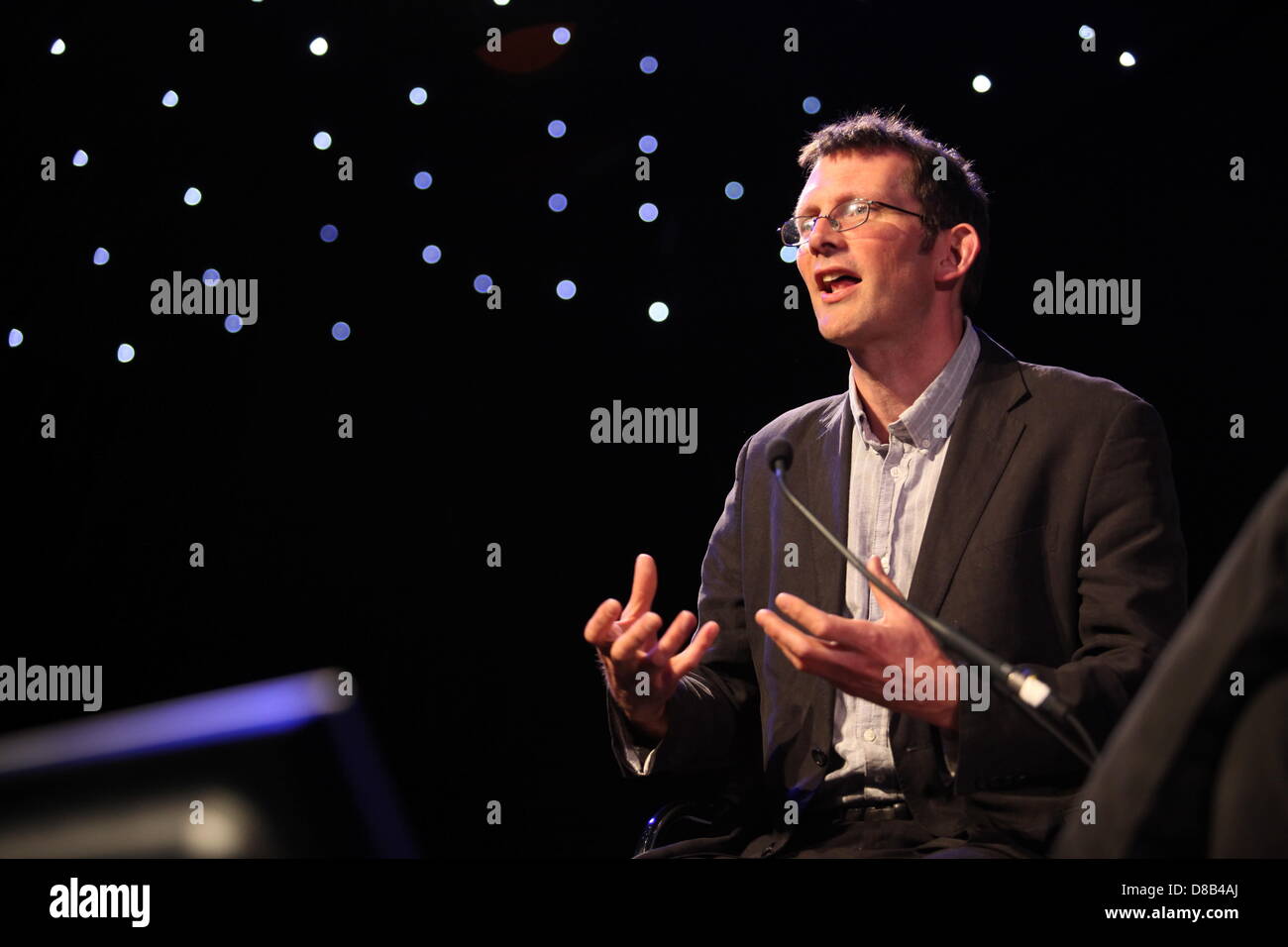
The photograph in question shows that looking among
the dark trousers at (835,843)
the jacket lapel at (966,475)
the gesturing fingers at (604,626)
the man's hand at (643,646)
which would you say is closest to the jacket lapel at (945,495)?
the jacket lapel at (966,475)

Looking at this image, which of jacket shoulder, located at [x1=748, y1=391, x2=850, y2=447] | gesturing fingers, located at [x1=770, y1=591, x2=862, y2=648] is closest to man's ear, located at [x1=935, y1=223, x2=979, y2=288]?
jacket shoulder, located at [x1=748, y1=391, x2=850, y2=447]

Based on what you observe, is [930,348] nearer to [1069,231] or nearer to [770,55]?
[1069,231]

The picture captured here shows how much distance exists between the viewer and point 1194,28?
7.58 ft

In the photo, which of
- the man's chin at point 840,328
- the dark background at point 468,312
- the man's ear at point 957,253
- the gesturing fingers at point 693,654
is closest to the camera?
the gesturing fingers at point 693,654

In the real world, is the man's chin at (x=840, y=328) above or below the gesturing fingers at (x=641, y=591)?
above

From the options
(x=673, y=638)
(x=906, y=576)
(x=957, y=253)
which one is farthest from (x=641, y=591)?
(x=957, y=253)

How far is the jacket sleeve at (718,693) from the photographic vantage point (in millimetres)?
1850

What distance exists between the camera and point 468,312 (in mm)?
2523

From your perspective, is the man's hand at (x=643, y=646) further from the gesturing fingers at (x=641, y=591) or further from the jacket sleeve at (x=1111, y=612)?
the jacket sleeve at (x=1111, y=612)

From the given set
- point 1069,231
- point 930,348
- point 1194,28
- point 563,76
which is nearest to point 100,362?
point 563,76

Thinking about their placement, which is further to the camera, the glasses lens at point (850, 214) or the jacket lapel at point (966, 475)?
the glasses lens at point (850, 214)

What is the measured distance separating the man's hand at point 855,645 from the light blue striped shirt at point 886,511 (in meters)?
0.24

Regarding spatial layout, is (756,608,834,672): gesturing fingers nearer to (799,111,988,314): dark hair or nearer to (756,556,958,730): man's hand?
(756,556,958,730): man's hand

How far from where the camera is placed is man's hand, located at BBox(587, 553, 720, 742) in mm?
1665
